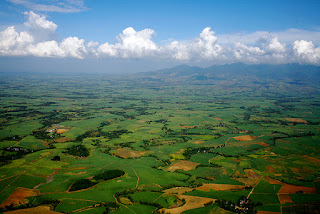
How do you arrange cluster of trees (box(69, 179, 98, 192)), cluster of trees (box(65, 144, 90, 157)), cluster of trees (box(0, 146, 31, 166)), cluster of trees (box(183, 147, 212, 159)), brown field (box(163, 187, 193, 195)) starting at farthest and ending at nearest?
cluster of trees (box(183, 147, 212, 159)) < cluster of trees (box(65, 144, 90, 157)) < cluster of trees (box(0, 146, 31, 166)) < cluster of trees (box(69, 179, 98, 192)) < brown field (box(163, 187, 193, 195))

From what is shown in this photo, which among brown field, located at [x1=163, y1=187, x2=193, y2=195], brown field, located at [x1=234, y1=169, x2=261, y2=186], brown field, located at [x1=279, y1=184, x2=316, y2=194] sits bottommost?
brown field, located at [x1=163, y1=187, x2=193, y2=195]

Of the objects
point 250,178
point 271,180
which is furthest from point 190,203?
point 271,180

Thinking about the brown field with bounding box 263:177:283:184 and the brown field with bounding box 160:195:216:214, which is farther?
the brown field with bounding box 263:177:283:184

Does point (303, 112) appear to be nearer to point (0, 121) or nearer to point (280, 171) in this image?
point (280, 171)

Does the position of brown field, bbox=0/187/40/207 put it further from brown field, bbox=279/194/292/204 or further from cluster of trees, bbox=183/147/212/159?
brown field, bbox=279/194/292/204

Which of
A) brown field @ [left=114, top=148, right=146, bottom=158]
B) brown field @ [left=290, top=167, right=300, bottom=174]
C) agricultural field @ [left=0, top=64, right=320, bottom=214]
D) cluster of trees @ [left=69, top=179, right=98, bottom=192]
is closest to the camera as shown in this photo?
agricultural field @ [left=0, top=64, right=320, bottom=214]

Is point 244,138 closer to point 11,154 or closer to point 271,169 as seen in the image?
point 271,169

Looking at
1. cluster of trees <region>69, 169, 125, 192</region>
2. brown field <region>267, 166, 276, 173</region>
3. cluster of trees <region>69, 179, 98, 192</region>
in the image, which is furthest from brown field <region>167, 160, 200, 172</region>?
cluster of trees <region>69, 179, 98, 192</region>
